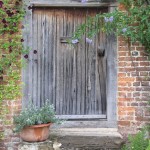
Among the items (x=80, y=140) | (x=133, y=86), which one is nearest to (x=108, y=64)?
(x=133, y=86)

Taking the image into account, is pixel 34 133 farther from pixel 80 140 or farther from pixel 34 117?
pixel 80 140

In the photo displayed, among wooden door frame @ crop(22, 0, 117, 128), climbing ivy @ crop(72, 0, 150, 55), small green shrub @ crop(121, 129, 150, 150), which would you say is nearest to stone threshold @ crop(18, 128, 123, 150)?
wooden door frame @ crop(22, 0, 117, 128)

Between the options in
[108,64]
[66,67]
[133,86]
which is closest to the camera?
[133,86]

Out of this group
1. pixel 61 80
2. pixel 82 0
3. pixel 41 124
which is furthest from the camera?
pixel 61 80

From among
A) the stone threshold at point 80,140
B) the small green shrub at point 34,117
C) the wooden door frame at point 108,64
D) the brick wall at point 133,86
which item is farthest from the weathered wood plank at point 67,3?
→ the stone threshold at point 80,140

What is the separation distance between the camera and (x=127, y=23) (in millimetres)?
5523

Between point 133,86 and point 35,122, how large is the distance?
1.75 meters

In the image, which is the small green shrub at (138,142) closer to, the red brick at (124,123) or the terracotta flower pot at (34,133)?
the red brick at (124,123)

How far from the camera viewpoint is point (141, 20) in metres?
5.35

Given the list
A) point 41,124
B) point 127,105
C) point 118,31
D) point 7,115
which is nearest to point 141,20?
point 118,31

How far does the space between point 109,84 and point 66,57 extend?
89 cm

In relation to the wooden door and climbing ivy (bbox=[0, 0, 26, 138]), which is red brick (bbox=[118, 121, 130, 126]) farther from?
climbing ivy (bbox=[0, 0, 26, 138])

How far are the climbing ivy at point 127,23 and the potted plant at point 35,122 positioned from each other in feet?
4.38

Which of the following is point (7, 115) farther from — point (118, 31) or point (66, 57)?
point (118, 31)
